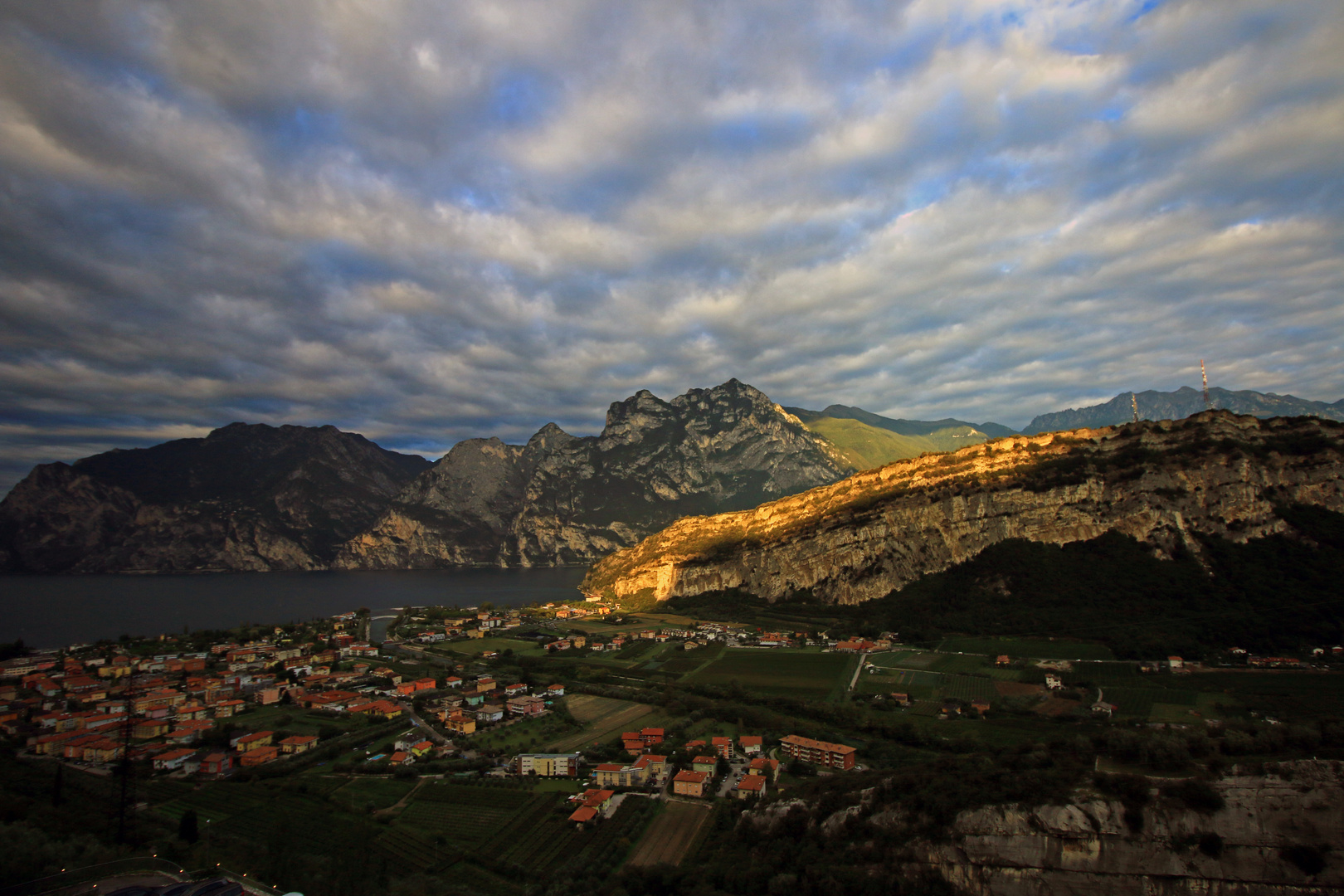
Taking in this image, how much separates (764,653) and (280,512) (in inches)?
7114

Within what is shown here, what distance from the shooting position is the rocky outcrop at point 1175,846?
1376 cm

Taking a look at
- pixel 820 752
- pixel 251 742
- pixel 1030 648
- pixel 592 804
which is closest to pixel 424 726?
pixel 251 742

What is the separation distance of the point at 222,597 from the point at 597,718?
318 ft

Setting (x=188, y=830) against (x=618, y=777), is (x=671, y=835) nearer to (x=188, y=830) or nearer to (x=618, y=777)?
(x=618, y=777)

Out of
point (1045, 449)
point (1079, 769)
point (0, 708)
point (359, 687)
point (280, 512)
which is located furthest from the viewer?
point (280, 512)

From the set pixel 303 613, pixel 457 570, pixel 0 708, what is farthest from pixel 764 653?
pixel 457 570

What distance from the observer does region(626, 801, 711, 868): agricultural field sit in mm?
20911

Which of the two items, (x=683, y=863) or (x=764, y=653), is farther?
(x=764, y=653)

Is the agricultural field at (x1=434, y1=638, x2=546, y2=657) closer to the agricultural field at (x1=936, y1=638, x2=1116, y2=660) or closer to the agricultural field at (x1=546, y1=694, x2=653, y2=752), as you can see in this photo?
the agricultural field at (x1=546, y1=694, x2=653, y2=752)

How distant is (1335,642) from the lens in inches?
1580

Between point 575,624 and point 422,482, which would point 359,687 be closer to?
point 575,624

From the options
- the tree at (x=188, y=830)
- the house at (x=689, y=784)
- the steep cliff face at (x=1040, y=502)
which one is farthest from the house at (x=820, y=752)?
the steep cliff face at (x=1040, y=502)

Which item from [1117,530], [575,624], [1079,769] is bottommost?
[575,624]

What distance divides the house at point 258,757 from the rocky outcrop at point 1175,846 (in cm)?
3117
